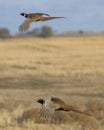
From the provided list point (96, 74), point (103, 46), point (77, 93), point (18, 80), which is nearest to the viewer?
point (77, 93)

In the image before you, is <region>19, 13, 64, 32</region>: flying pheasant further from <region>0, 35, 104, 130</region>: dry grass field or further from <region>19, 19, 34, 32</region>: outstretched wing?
<region>0, 35, 104, 130</region>: dry grass field

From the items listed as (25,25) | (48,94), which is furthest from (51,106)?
(48,94)

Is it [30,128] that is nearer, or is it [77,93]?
[30,128]

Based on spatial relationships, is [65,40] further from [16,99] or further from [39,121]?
[39,121]

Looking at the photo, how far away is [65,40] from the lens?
290ft

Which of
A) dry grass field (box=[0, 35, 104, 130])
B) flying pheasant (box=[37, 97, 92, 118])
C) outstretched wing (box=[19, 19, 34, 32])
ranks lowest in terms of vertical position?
dry grass field (box=[0, 35, 104, 130])

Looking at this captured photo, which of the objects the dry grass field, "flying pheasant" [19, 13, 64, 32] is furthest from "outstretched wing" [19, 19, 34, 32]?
the dry grass field

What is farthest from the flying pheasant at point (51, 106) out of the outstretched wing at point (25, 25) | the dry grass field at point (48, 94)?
the dry grass field at point (48, 94)

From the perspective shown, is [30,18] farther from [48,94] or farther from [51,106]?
[48,94]

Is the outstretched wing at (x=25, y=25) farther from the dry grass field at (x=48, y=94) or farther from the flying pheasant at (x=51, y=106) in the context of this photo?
the dry grass field at (x=48, y=94)

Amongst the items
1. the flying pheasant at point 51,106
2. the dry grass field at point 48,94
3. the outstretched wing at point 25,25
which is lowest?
the dry grass field at point 48,94

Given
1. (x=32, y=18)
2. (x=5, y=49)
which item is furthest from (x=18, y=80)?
(x=5, y=49)

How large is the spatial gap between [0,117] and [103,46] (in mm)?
65203

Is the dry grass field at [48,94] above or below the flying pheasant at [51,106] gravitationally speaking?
below
